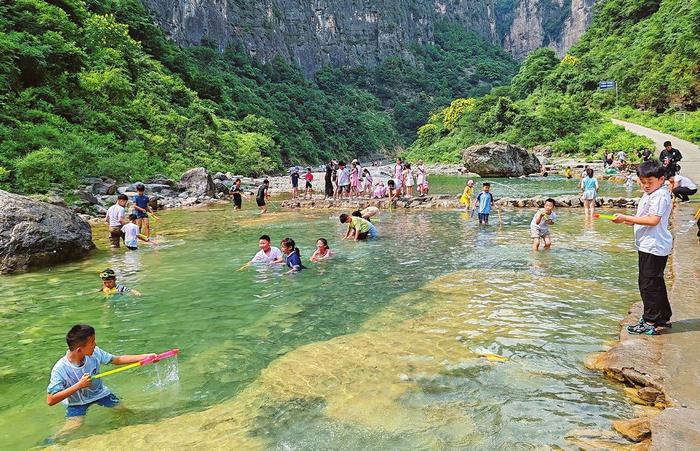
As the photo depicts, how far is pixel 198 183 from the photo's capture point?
2969 centimetres

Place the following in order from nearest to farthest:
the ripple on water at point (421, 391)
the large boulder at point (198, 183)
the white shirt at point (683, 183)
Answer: the ripple on water at point (421, 391), the white shirt at point (683, 183), the large boulder at point (198, 183)

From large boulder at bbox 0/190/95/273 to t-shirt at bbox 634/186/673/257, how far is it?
1258 centimetres

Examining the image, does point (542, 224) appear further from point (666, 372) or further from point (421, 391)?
point (421, 391)

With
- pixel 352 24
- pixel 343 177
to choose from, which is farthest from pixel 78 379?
pixel 352 24

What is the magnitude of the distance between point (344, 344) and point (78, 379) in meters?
3.09

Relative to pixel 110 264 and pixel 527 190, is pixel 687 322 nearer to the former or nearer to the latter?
pixel 110 264

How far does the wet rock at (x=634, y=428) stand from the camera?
3.76m

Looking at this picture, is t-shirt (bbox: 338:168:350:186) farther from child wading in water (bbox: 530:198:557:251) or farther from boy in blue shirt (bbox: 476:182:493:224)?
child wading in water (bbox: 530:198:557:251)

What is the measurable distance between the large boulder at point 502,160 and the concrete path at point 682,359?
29236 millimetres

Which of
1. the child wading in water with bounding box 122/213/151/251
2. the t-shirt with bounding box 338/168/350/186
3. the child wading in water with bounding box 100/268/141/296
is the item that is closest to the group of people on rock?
the t-shirt with bounding box 338/168/350/186

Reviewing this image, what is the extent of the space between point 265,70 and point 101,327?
91922 millimetres

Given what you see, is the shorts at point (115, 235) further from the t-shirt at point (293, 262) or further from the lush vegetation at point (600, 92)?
the lush vegetation at point (600, 92)

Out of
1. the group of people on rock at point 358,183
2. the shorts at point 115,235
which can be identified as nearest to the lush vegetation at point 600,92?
the group of people on rock at point 358,183

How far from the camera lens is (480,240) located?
1363 centimetres
